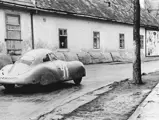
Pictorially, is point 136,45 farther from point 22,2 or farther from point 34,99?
point 22,2

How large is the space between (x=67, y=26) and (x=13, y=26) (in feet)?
19.0

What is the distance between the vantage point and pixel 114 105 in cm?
695

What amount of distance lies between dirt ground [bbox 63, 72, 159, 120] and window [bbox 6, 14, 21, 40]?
1045 cm

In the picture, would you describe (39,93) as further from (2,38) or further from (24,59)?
(2,38)

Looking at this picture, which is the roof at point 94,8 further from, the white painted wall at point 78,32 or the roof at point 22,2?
the white painted wall at point 78,32

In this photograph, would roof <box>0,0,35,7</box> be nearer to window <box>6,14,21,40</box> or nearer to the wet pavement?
window <box>6,14,21,40</box>

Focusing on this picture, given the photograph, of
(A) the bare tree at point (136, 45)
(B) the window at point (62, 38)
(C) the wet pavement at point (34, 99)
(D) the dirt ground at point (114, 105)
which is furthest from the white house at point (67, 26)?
(C) the wet pavement at point (34, 99)

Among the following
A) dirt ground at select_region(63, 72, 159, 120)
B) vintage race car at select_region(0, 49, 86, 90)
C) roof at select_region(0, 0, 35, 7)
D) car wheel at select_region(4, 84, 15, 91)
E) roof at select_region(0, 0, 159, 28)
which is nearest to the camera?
dirt ground at select_region(63, 72, 159, 120)

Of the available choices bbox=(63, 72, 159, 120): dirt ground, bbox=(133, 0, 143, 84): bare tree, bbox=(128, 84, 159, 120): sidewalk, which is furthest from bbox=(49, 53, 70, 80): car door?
bbox=(128, 84, 159, 120): sidewalk

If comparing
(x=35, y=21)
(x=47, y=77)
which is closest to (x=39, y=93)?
(x=47, y=77)

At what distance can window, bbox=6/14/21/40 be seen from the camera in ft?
59.5

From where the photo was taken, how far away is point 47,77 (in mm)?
9375

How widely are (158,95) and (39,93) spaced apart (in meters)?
3.58

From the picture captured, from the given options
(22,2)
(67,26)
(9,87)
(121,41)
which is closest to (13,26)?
(22,2)
